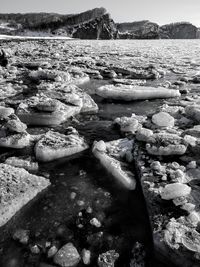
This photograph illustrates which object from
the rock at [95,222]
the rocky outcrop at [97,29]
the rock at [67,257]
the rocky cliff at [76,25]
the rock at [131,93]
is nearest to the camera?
the rock at [67,257]

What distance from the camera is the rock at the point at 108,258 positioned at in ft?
3.55

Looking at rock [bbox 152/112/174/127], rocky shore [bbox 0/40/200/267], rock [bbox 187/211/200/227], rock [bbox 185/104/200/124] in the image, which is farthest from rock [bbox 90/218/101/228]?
rock [bbox 185/104/200/124]

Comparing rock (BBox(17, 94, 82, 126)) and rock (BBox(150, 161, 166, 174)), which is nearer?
rock (BBox(150, 161, 166, 174))

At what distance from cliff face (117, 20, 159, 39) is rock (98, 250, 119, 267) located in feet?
186

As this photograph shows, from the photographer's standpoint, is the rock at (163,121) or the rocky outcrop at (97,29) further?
the rocky outcrop at (97,29)

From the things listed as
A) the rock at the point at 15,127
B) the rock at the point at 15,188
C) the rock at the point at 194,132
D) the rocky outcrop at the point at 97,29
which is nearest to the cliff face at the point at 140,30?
the rocky outcrop at the point at 97,29

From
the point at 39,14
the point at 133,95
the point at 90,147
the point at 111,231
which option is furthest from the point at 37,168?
the point at 39,14

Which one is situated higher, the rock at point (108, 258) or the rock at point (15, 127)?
the rock at point (15, 127)

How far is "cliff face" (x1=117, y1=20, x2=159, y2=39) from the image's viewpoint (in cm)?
5428

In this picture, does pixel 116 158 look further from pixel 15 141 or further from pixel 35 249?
pixel 35 249

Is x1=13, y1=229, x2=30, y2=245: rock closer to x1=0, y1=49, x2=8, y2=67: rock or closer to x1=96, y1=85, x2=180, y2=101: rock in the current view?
x1=96, y1=85, x2=180, y2=101: rock

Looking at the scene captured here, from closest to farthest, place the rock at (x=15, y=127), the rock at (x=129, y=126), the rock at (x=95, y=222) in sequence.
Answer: the rock at (x=95, y=222), the rock at (x=15, y=127), the rock at (x=129, y=126)

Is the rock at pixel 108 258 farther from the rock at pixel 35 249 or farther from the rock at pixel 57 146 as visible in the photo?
the rock at pixel 57 146

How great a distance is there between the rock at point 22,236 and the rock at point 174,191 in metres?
0.70
